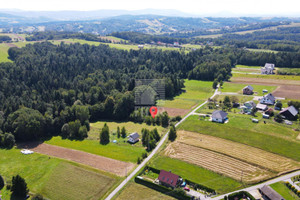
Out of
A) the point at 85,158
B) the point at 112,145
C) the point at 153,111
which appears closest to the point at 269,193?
the point at 112,145

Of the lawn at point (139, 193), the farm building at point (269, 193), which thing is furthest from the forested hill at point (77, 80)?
the farm building at point (269, 193)

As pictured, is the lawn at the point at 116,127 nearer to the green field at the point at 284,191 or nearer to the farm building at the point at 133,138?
the farm building at the point at 133,138

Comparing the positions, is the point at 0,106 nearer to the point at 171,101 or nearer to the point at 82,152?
the point at 82,152

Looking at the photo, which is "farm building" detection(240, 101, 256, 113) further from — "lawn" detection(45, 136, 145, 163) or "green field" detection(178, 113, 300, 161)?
"lawn" detection(45, 136, 145, 163)

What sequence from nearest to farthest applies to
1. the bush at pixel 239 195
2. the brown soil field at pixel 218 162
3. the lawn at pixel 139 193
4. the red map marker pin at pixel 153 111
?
the bush at pixel 239 195 < the lawn at pixel 139 193 < the brown soil field at pixel 218 162 < the red map marker pin at pixel 153 111

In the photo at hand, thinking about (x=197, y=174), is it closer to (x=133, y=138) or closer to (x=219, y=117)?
(x=133, y=138)

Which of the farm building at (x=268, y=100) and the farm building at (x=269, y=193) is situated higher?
the farm building at (x=268, y=100)
